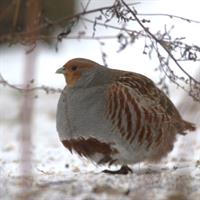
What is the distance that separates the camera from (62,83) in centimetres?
1091

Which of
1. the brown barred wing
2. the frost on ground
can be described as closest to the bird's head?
the brown barred wing

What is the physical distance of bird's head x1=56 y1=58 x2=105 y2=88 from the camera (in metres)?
5.14

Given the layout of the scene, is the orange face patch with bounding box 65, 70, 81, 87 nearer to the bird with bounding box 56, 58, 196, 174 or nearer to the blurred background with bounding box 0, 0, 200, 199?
the bird with bounding box 56, 58, 196, 174

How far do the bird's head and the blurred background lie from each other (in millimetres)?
155

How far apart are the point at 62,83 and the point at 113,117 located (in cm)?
617

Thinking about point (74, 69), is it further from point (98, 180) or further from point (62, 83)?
point (62, 83)

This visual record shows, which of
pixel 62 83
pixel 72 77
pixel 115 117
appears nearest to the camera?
pixel 115 117

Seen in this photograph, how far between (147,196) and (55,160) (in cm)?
247

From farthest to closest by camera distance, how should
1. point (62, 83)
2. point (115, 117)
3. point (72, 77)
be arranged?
point (62, 83) < point (72, 77) < point (115, 117)

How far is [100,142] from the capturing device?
4.87 meters

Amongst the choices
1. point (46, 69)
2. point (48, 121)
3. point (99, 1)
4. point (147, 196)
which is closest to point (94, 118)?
point (147, 196)

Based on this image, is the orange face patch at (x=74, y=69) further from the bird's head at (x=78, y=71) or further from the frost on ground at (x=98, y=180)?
the frost on ground at (x=98, y=180)

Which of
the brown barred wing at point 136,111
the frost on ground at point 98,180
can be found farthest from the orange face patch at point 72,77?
the frost on ground at point 98,180

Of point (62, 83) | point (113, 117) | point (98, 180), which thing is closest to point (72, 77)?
point (113, 117)
